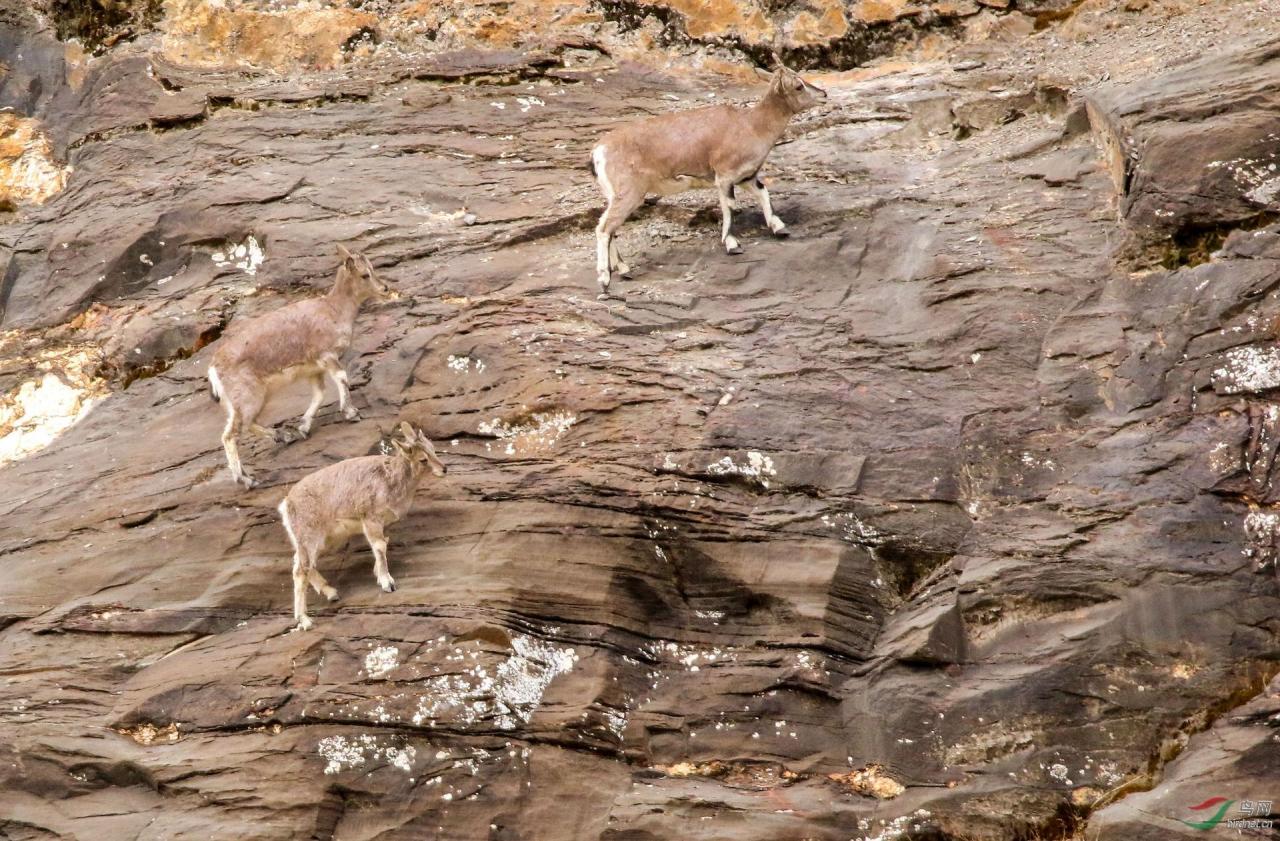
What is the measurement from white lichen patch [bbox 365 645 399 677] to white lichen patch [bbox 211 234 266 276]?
21.4 feet

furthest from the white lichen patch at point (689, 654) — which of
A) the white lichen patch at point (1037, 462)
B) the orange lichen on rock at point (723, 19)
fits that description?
the orange lichen on rock at point (723, 19)

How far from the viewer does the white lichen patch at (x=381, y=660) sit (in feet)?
35.4

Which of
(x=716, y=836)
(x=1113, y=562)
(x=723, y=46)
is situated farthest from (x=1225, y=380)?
(x=723, y=46)

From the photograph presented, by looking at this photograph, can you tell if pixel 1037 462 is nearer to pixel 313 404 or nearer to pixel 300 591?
pixel 300 591

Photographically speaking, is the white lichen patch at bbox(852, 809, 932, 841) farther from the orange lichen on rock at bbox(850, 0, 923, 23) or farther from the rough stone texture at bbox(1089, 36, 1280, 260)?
the orange lichen on rock at bbox(850, 0, 923, 23)

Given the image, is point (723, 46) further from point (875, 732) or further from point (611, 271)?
point (875, 732)

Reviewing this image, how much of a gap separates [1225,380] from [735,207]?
19.2ft

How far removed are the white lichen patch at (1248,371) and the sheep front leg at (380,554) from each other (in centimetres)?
702

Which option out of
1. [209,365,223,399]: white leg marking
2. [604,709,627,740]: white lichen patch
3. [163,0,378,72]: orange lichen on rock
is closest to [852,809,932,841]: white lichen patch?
[604,709,627,740]: white lichen patch

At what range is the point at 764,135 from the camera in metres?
15.1

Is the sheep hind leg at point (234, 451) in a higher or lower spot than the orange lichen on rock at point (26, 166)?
lower

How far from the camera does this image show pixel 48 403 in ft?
49.2

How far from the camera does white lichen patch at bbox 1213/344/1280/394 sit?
37.3 feet

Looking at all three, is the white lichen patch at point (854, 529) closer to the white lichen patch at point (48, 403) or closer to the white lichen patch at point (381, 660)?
the white lichen patch at point (381, 660)
